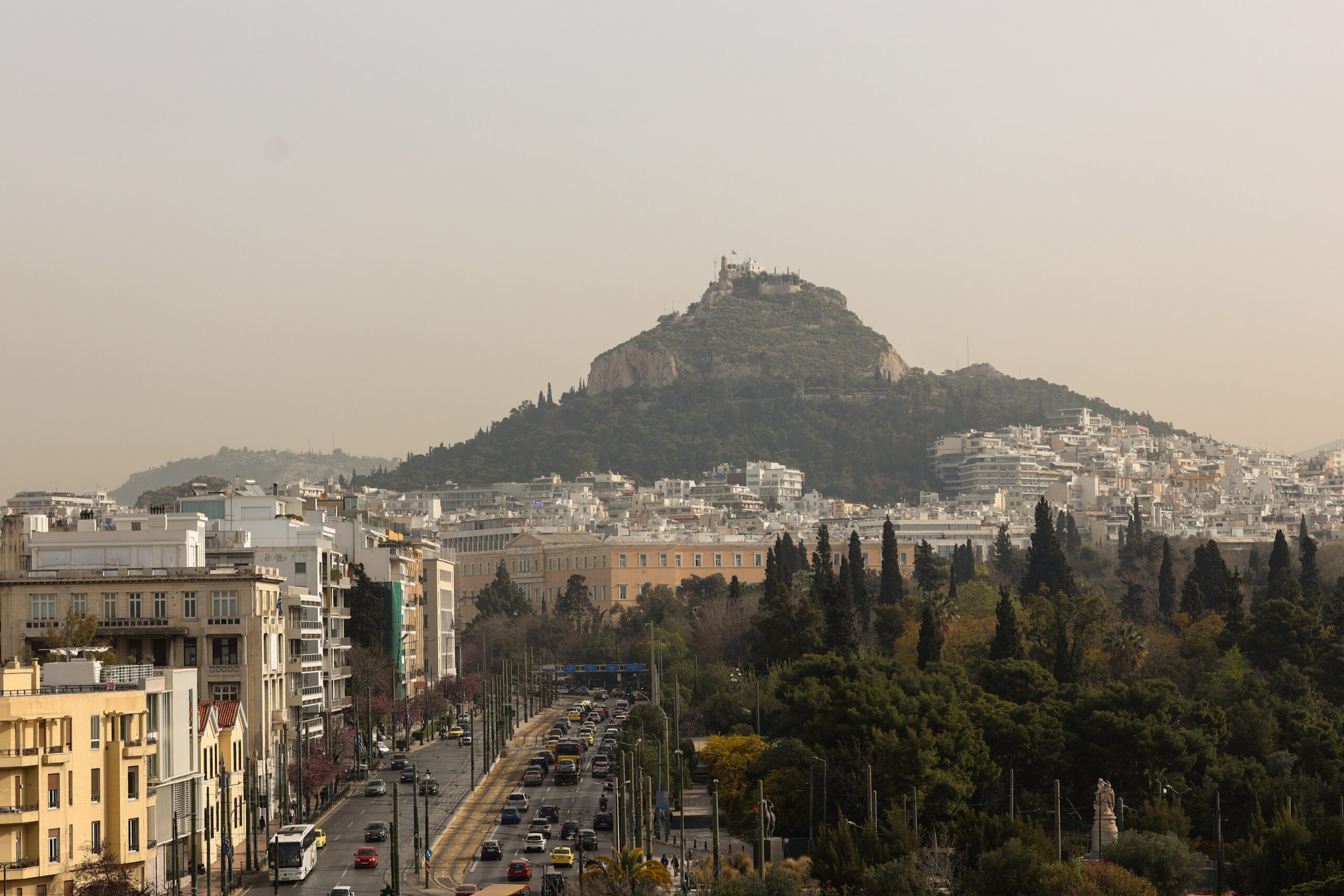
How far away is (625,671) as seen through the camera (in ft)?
593

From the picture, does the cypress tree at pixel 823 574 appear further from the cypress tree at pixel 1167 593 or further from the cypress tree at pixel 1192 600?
the cypress tree at pixel 1192 600

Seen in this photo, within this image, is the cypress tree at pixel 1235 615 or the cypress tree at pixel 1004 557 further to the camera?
the cypress tree at pixel 1004 557

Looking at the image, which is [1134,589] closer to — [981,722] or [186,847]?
[981,722]

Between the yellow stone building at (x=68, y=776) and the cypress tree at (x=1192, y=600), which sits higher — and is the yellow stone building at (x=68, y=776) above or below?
below

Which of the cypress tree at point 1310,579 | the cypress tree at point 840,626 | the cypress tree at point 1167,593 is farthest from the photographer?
the cypress tree at point 1167,593

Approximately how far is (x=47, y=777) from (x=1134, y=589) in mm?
95335

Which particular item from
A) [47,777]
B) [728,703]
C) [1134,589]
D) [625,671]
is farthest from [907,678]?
[625,671]

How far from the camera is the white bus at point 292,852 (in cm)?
7162

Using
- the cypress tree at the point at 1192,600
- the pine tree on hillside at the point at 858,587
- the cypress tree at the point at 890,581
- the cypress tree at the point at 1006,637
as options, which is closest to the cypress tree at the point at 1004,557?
the pine tree on hillside at the point at 858,587

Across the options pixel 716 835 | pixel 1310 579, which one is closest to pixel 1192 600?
pixel 1310 579

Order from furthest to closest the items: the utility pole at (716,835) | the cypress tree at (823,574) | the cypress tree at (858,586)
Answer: the cypress tree at (858,586)
the cypress tree at (823,574)
the utility pole at (716,835)

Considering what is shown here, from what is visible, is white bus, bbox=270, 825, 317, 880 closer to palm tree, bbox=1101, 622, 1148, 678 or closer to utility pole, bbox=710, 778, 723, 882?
utility pole, bbox=710, 778, 723, 882

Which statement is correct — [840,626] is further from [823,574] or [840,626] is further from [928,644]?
[823,574]

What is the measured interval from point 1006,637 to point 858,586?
1714 inches
